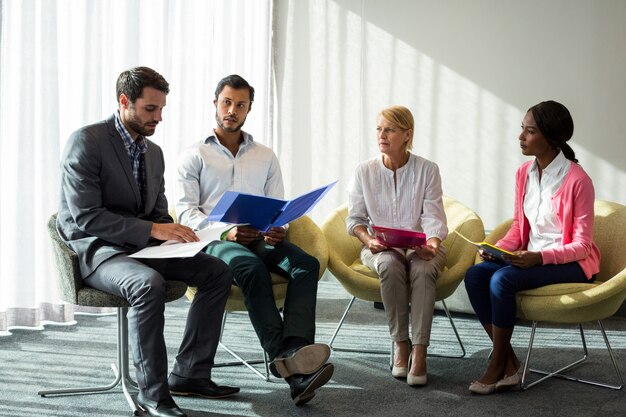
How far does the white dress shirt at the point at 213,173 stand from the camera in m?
4.06

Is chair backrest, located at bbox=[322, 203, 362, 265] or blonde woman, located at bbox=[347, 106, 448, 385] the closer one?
blonde woman, located at bbox=[347, 106, 448, 385]

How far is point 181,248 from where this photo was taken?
323cm

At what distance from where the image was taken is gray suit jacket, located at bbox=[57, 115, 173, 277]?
129 inches

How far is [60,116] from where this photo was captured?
16.0 ft

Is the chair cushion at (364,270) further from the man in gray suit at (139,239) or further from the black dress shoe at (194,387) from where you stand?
the black dress shoe at (194,387)

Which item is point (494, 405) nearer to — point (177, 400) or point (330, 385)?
point (330, 385)

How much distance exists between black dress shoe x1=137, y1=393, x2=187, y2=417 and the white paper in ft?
1.85

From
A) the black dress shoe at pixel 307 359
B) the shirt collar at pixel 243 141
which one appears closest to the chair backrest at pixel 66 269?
the black dress shoe at pixel 307 359

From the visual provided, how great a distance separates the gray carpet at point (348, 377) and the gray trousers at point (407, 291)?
237 mm

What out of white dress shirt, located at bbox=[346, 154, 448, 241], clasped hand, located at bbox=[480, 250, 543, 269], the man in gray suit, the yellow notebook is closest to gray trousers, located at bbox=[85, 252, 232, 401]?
the man in gray suit

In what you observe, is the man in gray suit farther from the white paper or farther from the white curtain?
the white curtain

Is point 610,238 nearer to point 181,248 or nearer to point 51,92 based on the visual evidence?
point 181,248

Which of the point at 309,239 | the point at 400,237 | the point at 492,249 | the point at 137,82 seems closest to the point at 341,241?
A: the point at 309,239

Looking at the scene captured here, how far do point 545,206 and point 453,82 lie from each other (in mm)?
2082
